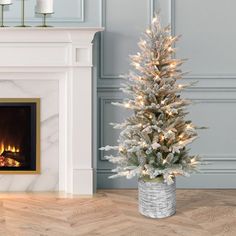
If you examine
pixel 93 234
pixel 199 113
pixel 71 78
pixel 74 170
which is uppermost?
pixel 71 78

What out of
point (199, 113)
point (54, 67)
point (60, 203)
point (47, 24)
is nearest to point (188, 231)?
point (60, 203)

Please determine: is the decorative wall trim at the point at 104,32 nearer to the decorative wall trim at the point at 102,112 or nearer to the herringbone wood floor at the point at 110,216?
the decorative wall trim at the point at 102,112

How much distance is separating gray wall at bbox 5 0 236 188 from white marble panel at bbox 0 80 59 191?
1.14 ft

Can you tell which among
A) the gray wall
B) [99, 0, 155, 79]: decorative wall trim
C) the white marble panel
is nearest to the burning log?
the white marble panel

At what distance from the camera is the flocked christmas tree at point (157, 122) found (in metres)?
3.46

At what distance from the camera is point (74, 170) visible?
4156 mm

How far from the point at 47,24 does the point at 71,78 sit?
19.4 inches

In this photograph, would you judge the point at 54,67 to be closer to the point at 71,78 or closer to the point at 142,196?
the point at 71,78

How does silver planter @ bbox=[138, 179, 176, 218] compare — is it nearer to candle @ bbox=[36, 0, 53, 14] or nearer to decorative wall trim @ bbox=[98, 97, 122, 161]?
decorative wall trim @ bbox=[98, 97, 122, 161]

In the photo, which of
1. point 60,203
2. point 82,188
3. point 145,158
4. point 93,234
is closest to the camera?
point 93,234

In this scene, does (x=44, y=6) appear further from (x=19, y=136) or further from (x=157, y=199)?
(x=157, y=199)

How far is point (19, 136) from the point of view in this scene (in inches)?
170

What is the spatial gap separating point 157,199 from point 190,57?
4.54 feet

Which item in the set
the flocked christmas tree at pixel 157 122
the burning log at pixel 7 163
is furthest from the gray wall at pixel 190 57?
the flocked christmas tree at pixel 157 122
